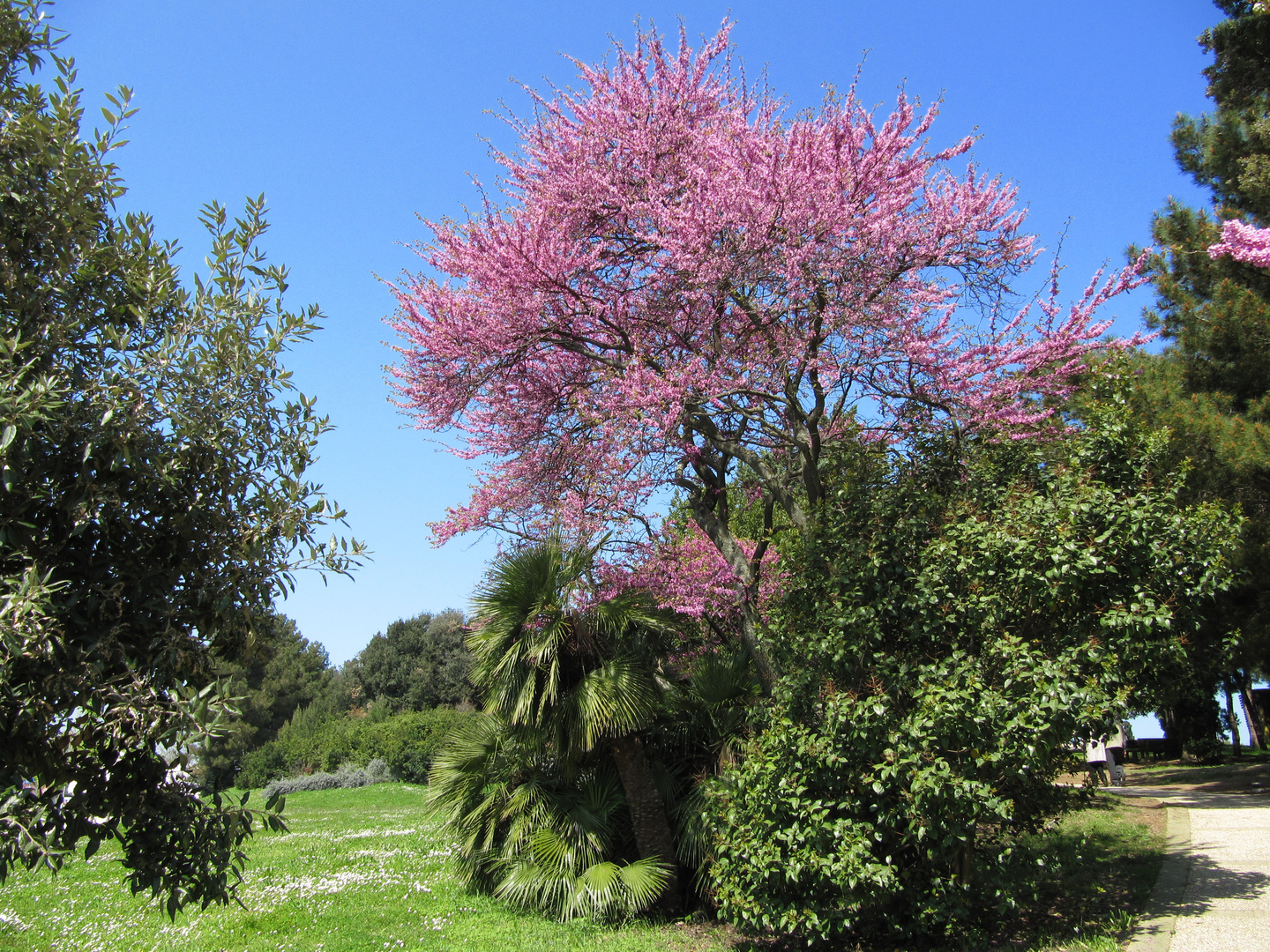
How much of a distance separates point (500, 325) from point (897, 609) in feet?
18.3

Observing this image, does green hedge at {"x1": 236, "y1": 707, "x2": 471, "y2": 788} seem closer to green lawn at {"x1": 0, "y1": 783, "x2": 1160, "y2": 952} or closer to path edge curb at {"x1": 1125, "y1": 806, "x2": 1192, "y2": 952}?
green lawn at {"x1": 0, "y1": 783, "x2": 1160, "y2": 952}

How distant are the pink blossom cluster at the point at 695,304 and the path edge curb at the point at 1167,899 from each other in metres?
4.68

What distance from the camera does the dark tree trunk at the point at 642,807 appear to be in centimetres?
965

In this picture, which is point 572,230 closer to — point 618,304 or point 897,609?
point 618,304

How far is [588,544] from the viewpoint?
1008cm

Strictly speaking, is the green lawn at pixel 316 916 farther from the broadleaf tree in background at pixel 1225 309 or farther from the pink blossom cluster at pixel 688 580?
the broadleaf tree in background at pixel 1225 309

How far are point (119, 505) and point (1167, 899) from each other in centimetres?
947

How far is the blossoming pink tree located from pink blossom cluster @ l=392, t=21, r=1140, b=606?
29mm

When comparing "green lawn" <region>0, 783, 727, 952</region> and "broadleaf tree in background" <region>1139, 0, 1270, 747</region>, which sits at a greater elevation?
"broadleaf tree in background" <region>1139, 0, 1270, 747</region>

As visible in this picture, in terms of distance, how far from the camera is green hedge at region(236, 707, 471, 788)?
29.7m

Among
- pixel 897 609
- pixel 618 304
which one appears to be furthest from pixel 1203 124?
pixel 897 609

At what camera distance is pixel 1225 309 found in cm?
1262

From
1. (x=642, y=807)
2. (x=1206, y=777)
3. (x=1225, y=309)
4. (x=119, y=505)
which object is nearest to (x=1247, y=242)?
(x=1225, y=309)

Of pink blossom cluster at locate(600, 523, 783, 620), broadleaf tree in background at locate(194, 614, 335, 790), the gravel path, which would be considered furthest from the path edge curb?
broadleaf tree in background at locate(194, 614, 335, 790)
